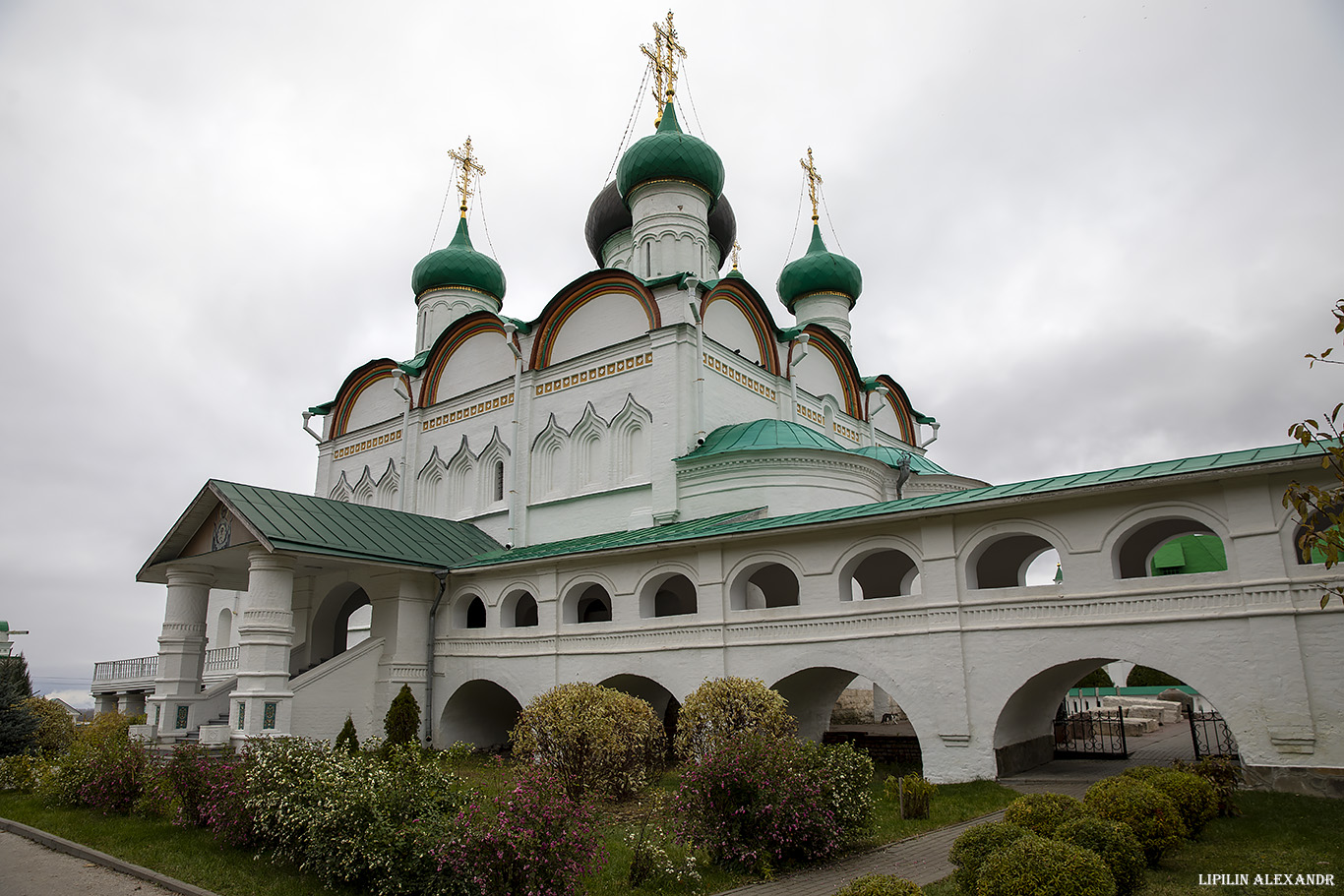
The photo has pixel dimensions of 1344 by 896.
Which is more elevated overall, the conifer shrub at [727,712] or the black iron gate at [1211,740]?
the conifer shrub at [727,712]

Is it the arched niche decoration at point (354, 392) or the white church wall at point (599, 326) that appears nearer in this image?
the white church wall at point (599, 326)

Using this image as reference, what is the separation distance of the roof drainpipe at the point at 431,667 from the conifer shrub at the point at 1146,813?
34.5ft

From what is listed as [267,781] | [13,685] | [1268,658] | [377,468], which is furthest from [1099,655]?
[377,468]

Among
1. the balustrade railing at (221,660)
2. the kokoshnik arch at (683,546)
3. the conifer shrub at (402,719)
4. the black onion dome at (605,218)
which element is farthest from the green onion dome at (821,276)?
the balustrade railing at (221,660)

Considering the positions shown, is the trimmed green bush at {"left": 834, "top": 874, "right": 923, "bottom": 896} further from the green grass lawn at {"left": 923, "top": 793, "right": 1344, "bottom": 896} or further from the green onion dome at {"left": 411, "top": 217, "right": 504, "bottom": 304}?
the green onion dome at {"left": 411, "top": 217, "right": 504, "bottom": 304}

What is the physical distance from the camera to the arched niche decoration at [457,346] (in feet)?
60.6

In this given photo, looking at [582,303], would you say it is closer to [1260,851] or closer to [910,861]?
[910,861]

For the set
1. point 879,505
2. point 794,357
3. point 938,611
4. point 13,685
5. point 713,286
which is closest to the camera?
point 938,611

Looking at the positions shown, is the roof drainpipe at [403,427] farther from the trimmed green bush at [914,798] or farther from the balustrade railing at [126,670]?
the trimmed green bush at [914,798]

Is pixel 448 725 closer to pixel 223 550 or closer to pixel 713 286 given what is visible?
pixel 223 550

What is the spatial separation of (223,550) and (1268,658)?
1303cm

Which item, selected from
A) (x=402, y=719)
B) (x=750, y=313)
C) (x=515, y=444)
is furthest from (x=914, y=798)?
(x=515, y=444)

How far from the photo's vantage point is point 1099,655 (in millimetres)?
8836

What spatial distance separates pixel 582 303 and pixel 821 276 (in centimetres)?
783
